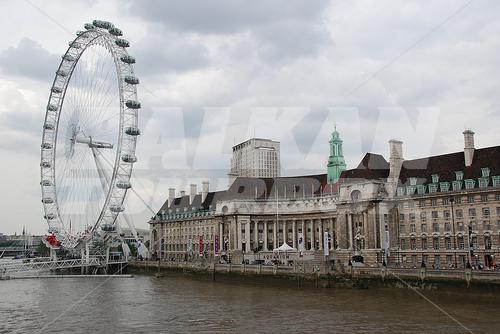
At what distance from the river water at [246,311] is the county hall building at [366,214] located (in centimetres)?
1353

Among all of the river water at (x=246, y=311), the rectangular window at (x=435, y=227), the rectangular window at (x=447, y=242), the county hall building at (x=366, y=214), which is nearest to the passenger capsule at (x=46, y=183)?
the river water at (x=246, y=311)

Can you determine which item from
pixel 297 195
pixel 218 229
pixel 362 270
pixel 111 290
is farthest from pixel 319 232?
pixel 111 290

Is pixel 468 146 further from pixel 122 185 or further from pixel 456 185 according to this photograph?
pixel 122 185

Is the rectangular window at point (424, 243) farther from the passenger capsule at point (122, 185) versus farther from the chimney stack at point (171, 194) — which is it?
the chimney stack at point (171, 194)

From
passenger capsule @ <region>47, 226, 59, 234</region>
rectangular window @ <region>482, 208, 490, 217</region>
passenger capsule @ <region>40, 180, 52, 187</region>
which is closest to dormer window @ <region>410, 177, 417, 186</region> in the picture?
rectangular window @ <region>482, 208, 490, 217</region>

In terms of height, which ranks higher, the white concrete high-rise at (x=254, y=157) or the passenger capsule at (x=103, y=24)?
the passenger capsule at (x=103, y=24)

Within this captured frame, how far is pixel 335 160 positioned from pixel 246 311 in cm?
6628

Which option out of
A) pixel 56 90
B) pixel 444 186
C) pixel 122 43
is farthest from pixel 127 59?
pixel 444 186

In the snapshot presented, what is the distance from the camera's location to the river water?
35.1 meters

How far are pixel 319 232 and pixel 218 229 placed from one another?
69.7ft

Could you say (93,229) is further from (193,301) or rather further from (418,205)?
(418,205)

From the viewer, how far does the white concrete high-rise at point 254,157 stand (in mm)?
133250

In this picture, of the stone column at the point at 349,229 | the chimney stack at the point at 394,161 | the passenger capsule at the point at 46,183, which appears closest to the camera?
the chimney stack at the point at 394,161

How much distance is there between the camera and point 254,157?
443ft
